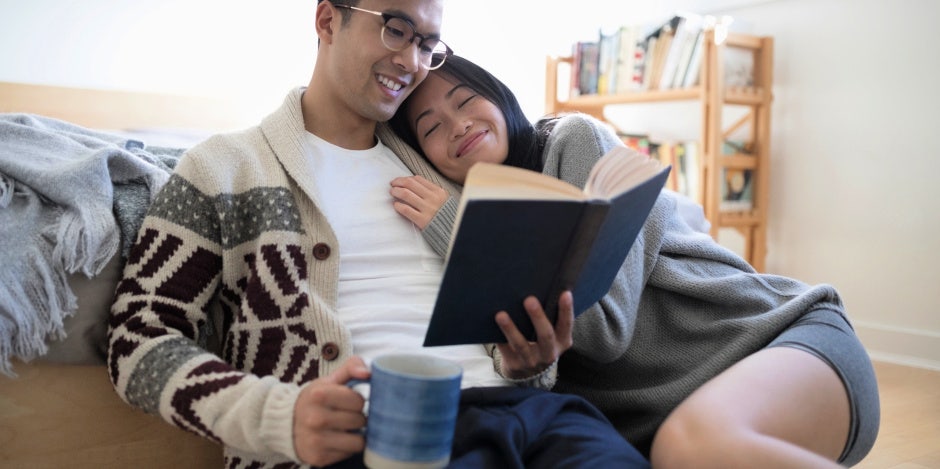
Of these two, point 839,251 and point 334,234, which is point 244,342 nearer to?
point 334,234

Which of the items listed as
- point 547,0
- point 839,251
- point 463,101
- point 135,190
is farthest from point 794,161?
point 135,190

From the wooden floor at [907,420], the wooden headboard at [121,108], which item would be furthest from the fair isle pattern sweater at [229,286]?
the wooden headboard at [121,108]

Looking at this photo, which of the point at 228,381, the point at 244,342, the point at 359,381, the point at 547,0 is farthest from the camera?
the point at 547,0

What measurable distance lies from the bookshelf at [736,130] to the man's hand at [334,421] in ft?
7.76

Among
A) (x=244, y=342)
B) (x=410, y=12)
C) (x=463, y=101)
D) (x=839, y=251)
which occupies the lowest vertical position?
(x=839, y=251)

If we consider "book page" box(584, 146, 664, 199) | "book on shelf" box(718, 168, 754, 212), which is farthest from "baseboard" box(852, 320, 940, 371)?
"book page" box(584, 146, 664, 199)

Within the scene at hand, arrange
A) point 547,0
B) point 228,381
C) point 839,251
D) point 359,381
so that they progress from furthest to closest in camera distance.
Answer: point 547,0 < point 839,251 < point 228,381 < point 359,381

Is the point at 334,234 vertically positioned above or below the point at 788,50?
below

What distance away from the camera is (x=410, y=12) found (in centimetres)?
120

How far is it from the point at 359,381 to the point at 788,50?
2.73 m

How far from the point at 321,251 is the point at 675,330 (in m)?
0.54

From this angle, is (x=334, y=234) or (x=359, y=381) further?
(x=334, y=234)

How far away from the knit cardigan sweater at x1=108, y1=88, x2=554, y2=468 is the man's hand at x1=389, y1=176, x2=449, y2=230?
15cm

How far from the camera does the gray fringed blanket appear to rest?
102cm
